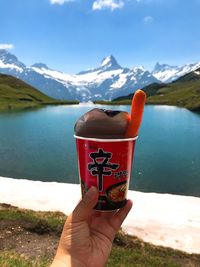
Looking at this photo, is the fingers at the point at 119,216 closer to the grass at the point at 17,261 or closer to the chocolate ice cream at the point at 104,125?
the chocolate ice cream at the point at 104,125

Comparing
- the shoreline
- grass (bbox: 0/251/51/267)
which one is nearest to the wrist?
grass (bbox: 0/251/51/267)

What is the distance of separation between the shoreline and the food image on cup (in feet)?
42.7

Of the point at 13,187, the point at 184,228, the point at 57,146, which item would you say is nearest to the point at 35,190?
the point at 13,187

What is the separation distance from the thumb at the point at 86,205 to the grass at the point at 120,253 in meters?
7.21

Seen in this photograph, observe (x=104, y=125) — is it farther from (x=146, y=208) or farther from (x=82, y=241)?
(x=146, y=208)

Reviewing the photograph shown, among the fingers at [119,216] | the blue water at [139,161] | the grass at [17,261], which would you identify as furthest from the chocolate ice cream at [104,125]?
the blue water at [139,161]

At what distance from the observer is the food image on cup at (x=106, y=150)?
174 inches

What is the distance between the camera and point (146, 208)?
22297 millimetres

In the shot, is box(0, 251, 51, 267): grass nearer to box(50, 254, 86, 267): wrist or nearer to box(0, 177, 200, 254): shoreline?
box(0, 177, 200, 254): shoreline

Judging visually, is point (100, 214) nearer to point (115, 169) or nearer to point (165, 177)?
point (115, 169)

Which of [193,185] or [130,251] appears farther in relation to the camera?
[193,185]

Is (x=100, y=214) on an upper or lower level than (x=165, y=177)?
upper

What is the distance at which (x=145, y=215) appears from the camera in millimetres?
20859

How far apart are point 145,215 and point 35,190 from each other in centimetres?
895
